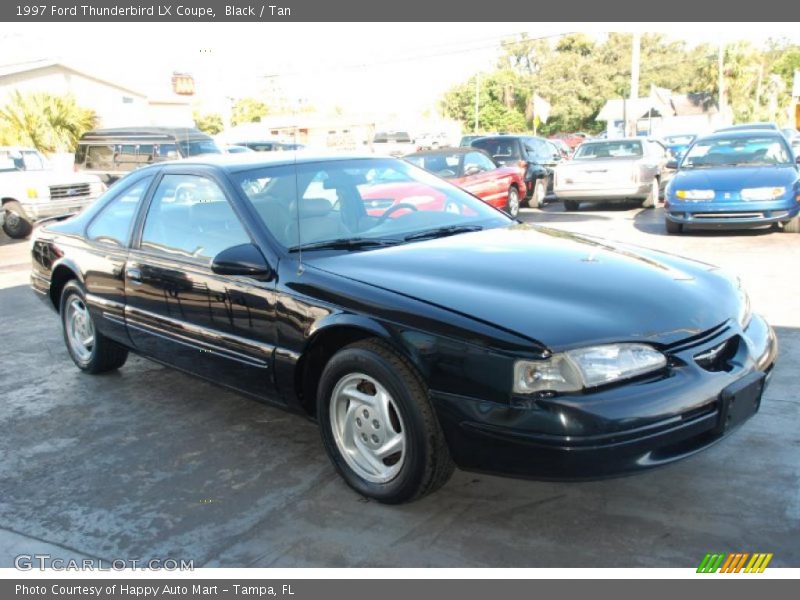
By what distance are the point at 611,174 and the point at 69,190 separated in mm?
9935

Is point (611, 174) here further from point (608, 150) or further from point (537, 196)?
point (537, 196)

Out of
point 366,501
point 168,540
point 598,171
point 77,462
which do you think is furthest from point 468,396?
point 598,171

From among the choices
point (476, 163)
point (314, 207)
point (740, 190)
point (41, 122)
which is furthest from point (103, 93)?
point (314, 207)

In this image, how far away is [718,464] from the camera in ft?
11.3

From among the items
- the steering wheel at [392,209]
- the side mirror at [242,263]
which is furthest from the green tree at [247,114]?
the side mirror at [242,263]

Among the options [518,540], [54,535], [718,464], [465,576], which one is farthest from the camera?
[718,464]

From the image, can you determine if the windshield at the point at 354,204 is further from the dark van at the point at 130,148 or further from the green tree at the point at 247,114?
the green tree at the point at 247,114

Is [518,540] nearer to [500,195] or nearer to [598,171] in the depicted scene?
[500,195]

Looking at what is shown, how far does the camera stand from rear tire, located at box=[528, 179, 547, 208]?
15.2m

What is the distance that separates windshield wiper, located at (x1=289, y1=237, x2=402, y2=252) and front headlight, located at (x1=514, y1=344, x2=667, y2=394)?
128 cm

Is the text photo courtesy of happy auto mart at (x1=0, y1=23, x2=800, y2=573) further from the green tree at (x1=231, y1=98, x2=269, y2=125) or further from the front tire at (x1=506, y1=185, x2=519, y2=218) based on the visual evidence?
the green tree at (x1=231, y1=98, x2=269, y2=125)

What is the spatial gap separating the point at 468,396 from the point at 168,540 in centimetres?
136

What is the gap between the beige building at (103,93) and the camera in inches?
1212
